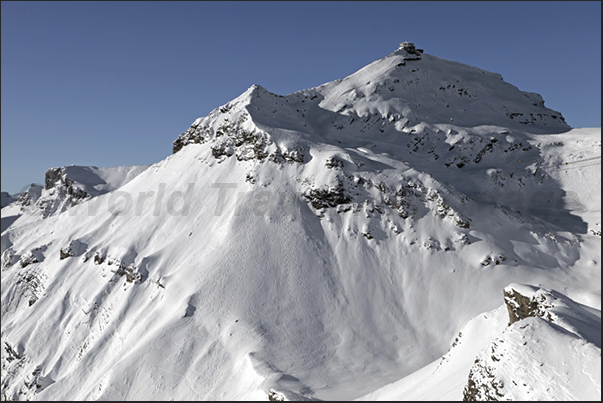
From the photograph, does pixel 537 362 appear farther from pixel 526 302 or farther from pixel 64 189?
pixel 64 189

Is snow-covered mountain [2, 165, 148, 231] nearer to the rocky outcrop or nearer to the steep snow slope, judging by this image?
the rocky outcrop

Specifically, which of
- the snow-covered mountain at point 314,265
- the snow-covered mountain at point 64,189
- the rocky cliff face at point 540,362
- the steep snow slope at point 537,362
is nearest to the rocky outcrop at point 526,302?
the steep snow slope at point 537,362

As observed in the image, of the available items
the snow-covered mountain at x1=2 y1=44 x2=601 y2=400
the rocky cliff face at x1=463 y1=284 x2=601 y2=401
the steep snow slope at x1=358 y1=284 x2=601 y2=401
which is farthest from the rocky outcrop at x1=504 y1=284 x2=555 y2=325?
the rocky cliff face at x1=463 y1=284 x2=601 y2=401

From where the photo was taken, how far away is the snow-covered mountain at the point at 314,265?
30.9 meters

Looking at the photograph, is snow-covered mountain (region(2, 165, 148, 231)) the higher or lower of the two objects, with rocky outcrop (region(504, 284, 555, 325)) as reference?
higher

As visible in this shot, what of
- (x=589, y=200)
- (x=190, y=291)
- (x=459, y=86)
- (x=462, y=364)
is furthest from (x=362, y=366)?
(x=459, y=86)

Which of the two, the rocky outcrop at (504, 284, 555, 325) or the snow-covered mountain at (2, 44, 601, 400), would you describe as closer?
the rocky outcrop at (504, 284, 555, 325)

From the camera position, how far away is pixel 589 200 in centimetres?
4800

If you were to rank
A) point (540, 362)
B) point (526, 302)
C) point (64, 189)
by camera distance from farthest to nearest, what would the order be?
point (64, 189) < point (526, 302) < point (540, 362)

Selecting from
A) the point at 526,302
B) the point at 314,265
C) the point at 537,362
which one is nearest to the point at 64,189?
the point at 314,265

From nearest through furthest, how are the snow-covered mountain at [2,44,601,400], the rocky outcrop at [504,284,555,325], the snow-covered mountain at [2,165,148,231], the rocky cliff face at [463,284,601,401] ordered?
the rocky cliff face at [463,284,601,401] < the rocky outcrop at [504,284,555,325] < the snow-covered mountain at [2,44,601,400] < the snow-covered mountain at [2,165,148,231]

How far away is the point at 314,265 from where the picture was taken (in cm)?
4028

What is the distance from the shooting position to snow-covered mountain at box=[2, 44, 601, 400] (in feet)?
101

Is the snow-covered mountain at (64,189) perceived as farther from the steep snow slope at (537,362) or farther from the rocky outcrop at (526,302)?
the steep snow slope at (537,362)
